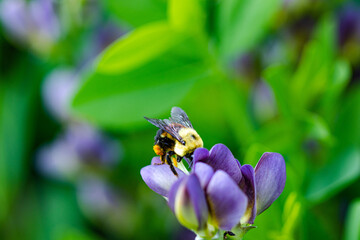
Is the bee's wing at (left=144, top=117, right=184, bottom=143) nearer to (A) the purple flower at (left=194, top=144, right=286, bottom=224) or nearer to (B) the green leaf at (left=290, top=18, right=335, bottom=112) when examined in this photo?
(A) the purple flower at (left=194, top=144, right=286, bottom=224)

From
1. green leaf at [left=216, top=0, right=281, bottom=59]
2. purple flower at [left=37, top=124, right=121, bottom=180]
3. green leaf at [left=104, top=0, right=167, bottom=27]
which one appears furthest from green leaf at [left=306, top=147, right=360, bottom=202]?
purple flower at [left=37, top=124, right=121, bottom=180]

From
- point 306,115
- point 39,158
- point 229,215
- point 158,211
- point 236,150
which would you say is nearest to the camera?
point 229,215

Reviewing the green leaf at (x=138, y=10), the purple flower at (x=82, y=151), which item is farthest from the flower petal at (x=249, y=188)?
the purple flower at (x=82, y=151)

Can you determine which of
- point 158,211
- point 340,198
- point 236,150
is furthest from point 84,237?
point 340,198

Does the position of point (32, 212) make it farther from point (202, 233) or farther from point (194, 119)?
point (202, 233)

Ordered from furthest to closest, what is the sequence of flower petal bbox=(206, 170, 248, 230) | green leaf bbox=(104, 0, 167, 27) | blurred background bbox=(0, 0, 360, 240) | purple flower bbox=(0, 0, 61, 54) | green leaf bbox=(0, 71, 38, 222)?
green leaf bbox=(0, 71, 38, 222)
purple flower bbox=(0, 0, 61, 54)
green leaf bbox=(104, 0, 167, 27)
blurred background bbox=(0, 0, 360, 240)
flower petal bbox=(206, 170, 248, 230)

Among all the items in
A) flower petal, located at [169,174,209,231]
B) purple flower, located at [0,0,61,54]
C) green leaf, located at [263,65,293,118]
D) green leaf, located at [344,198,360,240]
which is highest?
purple flower, located at [0,0,61,54]

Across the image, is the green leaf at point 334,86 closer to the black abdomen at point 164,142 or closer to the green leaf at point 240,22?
the green leaf at point 240,22
